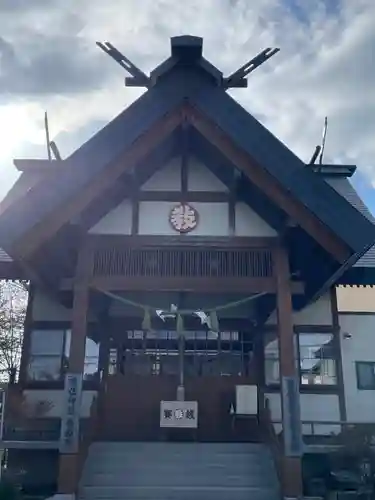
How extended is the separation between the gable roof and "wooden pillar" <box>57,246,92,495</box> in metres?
1.17

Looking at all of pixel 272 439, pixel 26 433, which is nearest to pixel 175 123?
pixel 272 439

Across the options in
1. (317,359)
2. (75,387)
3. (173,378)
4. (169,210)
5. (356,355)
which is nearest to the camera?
(75,387)

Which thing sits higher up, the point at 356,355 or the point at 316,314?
the point at 316,314

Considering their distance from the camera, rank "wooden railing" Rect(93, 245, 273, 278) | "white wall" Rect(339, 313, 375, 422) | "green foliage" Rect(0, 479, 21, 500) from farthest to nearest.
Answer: "white wall" Rect(339, 313, 375, 422) → "wooden railing" Rect(93, 245, 273, 278) → "green foliage" Rect(0, 479, 21, 500)

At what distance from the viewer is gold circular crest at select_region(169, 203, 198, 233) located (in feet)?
33.6

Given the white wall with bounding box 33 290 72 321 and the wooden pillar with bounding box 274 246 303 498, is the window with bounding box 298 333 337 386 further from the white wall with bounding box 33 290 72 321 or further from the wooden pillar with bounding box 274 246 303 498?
the white wall with bounding box 33 290 72 321

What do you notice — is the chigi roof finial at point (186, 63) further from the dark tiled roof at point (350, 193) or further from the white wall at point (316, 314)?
the white wall at point (316, 314)

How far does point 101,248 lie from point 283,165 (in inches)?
137

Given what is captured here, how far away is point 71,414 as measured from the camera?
28.5 ft

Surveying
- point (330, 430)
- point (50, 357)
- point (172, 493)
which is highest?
point (50, 357)

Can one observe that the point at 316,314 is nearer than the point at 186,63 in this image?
No

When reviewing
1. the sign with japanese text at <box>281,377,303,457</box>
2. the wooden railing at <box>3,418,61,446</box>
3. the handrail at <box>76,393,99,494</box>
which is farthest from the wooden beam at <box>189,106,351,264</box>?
the wooden railing at <box>3,418,61,446</box>

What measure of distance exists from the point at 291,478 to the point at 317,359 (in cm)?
494

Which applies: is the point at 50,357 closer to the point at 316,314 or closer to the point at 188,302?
the point at 188,302
